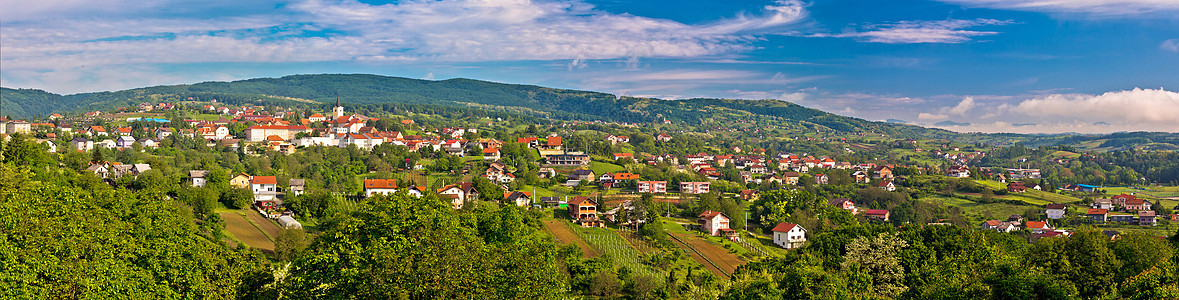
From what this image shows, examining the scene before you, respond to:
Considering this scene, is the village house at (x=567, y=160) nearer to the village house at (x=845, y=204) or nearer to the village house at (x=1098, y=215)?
the village house at (x=845, y=204)

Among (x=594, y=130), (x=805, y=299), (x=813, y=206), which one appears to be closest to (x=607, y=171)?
(x=813, y=206)

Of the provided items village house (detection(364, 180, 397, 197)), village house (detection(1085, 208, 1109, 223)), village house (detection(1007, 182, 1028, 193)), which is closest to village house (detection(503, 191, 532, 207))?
village house (detection(364, 180, 397, 197))

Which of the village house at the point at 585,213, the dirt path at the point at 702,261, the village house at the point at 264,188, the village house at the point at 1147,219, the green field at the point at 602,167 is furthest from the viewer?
the green field at the point at 602,167

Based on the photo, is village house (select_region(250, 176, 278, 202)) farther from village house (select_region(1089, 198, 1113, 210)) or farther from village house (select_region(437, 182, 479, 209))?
village house (select_region(1089, 198, 1113, 210))

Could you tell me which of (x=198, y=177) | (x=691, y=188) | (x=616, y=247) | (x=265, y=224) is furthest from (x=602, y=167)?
(x=265, y=224)

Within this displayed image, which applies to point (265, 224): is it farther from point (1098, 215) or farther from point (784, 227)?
point (1098, 215)

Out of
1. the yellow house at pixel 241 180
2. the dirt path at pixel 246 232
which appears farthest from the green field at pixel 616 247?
the yellow house at pixel 241 180

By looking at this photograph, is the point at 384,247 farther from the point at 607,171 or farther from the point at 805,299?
the point at 607,171
